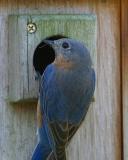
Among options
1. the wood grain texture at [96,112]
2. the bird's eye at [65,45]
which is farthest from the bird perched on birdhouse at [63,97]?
the wood grain texture at [96,112]

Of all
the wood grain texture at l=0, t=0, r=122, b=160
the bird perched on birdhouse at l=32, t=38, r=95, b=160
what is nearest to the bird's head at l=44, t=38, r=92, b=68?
the bird perched on birdhouse at l=32, t=38, r=95, b=160

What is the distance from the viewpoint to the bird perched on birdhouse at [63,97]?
17.1 ft

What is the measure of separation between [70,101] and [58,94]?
6 cm

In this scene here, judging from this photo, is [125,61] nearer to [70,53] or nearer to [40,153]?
[70,53]

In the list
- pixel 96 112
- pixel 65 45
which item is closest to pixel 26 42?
pixel 65 45

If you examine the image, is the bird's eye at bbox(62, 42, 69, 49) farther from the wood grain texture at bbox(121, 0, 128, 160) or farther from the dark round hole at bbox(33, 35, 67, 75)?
the wood grain texture at bbox(121, 0, 128, 160)

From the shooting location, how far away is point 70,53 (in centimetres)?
536

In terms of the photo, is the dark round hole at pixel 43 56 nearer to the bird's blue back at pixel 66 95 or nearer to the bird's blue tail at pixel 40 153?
the bird's blue back at pixel 66 95

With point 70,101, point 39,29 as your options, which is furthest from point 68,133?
point 39,29

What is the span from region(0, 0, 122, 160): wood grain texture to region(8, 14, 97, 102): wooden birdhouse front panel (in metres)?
0.07

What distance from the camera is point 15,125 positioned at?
17.8 ft

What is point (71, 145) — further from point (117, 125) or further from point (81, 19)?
point (81, 19)

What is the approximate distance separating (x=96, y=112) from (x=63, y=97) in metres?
0.27

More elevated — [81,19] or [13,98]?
[81,19]
